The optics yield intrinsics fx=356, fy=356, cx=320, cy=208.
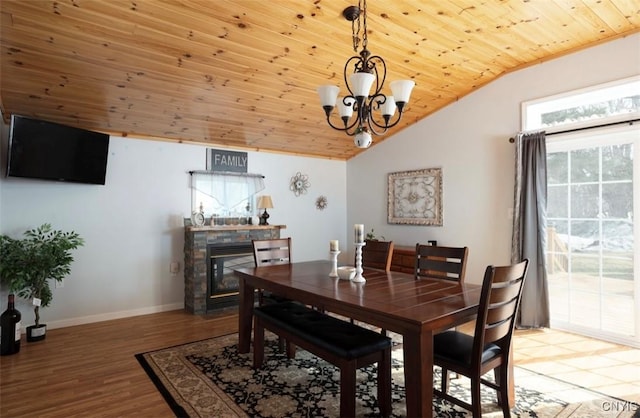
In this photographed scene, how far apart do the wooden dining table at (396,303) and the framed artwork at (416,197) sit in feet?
7.46

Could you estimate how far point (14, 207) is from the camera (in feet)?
11.8

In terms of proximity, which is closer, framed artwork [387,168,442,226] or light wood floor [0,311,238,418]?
light wood floor [0,311,238,418]

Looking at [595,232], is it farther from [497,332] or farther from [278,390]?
[278,390]

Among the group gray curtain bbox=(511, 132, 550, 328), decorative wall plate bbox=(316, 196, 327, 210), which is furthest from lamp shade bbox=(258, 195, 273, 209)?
gray curtain bbox=(511, 132, 550, 328)

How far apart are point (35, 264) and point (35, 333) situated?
0.70 metres

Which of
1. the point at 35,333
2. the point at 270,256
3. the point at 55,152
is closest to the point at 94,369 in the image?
the point at 35,333

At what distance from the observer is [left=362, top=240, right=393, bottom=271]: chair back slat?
316 cm

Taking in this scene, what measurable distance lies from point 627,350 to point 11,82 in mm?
5884

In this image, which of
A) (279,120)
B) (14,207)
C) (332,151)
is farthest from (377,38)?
(14,207)

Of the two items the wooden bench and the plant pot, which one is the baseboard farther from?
the wooden bench

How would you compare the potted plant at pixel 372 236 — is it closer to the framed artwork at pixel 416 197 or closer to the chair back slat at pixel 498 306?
the framed artwork at pixel 416 197

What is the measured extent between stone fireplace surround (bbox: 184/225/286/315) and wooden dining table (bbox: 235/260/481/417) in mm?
1436

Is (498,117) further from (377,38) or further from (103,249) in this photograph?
(103,249)

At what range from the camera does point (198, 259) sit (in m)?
4.34
